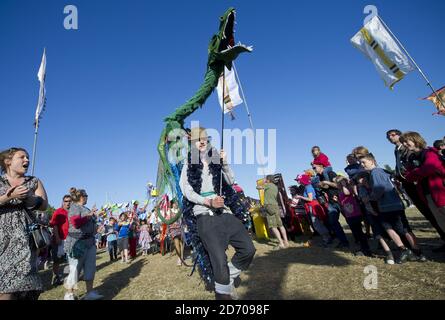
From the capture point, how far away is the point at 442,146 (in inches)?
215

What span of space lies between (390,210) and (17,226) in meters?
4.83

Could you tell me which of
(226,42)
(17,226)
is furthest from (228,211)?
(226,42)

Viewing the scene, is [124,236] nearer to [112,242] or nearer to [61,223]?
[112,242]

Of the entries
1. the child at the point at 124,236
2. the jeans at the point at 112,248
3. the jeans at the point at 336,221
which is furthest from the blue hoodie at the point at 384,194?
the jeans at the point at 112,248

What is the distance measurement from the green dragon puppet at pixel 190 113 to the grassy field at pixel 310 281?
1.10 m

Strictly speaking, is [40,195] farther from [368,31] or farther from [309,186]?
[368,31]

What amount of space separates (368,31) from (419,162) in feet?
15.3

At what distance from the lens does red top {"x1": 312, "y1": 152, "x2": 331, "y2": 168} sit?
19.8 ft

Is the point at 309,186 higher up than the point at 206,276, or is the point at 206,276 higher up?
the point at 309,186

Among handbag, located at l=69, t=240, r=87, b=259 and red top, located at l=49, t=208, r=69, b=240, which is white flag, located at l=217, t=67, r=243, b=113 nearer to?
red top, located at l=49, t=208, r=69, b=240

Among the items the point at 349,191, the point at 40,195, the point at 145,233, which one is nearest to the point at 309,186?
the point at 349,191

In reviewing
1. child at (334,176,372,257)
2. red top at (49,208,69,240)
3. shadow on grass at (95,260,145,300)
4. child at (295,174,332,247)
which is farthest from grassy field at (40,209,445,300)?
red top at (49,208,69,240)

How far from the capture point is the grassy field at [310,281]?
121 inches

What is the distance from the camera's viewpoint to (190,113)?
12.2 feet
